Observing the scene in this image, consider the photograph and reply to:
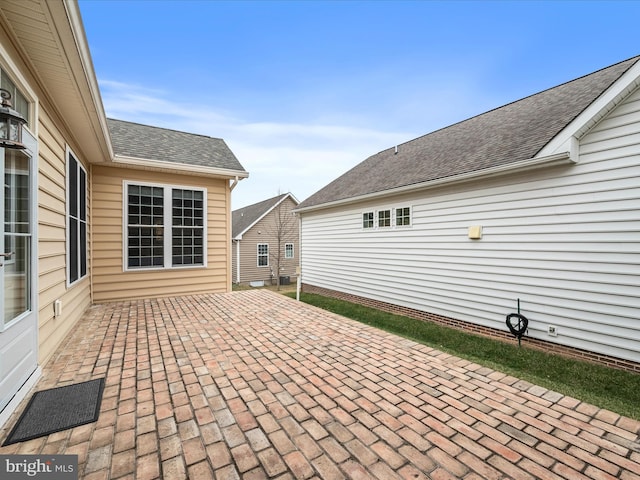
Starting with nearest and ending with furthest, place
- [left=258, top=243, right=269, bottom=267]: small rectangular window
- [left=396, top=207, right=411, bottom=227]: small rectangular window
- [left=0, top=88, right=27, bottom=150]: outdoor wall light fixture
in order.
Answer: [left=0, top=88, right=27, bottom=150]: outdoor wall light fixture, [left=396, top=207, right=411, bottom=227]: small rectangular window, [left=258, top=243, right=269, bottom=267]: small rectangular window

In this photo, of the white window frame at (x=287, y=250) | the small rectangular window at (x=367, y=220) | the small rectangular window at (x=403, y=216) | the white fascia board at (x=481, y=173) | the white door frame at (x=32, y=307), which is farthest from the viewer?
the white window frame at (x=287, y=250)

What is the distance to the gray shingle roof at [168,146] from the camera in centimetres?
650

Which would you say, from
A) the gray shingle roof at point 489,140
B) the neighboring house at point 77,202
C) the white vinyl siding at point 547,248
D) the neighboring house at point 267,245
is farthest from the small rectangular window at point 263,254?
the white vinyl siding at point 547,248

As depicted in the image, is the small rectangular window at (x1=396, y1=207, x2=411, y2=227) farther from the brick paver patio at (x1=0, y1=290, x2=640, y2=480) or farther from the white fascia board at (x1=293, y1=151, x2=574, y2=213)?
the brick paver patio at (x1=0, y1=290, x2=640, y2=480)

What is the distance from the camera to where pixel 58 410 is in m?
2.34

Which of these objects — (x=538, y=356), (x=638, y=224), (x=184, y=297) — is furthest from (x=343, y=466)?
(x=184, y=297)

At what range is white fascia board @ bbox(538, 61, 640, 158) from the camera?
364 cm

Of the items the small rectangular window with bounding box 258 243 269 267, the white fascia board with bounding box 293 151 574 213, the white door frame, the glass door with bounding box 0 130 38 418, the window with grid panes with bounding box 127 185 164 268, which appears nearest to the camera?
the glass door with bounding box 0 130 38 418

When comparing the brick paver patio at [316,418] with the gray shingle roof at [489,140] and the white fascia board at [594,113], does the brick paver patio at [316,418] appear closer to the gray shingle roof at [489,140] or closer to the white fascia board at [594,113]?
the white fascia board at [594,113]

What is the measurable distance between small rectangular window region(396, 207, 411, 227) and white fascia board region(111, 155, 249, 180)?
160 inches

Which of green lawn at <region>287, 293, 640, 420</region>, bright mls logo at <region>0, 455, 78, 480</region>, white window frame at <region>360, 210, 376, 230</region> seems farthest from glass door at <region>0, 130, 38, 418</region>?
white window frame at <region>360, 210, 376, 230</region>

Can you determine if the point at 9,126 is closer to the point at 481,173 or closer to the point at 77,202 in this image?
the point at 77,202

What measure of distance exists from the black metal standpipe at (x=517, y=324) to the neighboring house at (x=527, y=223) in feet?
0.43

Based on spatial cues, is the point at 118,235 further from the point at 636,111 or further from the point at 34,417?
the point at 636,111
